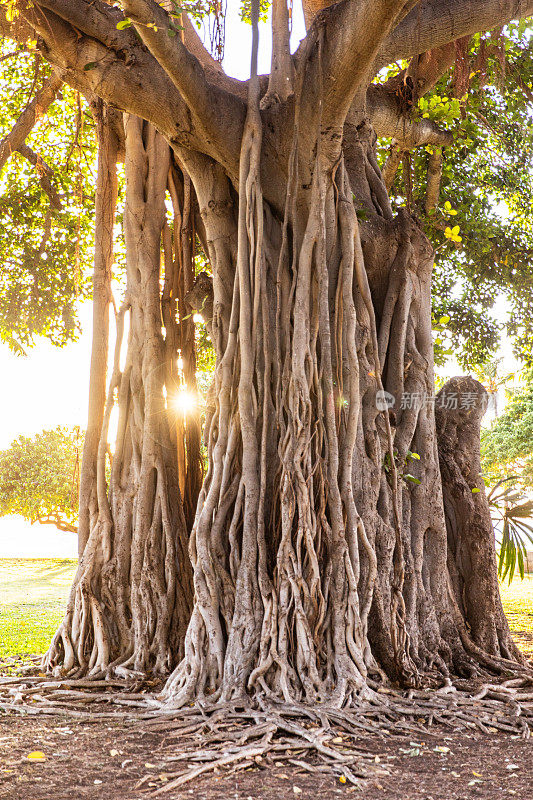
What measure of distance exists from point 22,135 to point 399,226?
11.5 ft

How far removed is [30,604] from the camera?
1023 cm

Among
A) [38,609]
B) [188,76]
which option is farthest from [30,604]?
[188,76]

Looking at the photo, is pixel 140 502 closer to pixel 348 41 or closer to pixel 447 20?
pixel 348 41

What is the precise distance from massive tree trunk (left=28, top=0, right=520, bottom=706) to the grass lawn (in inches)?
58.3

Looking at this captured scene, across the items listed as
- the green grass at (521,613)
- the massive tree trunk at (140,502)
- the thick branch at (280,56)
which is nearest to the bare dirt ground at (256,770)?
the massive tree trunk at (140,502)

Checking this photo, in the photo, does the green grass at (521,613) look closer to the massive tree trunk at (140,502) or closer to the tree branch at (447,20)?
the massive tree trunk at (140,502)

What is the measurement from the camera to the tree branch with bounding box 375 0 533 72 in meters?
5.12

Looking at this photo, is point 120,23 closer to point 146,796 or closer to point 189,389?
point 189,389

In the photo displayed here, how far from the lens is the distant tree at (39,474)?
706 inches

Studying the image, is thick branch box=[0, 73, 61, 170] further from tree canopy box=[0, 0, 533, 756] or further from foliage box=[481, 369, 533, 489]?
A: foliage box=[481, 369, 533, 489]

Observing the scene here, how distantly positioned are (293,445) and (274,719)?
1449mm

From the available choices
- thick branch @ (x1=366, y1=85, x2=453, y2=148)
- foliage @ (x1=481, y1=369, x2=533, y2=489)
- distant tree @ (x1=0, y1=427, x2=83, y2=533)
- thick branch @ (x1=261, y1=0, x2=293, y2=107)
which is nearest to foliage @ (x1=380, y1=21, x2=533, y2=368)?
thick branch @ (x1=366, y1=85, x2=453, y2=148)

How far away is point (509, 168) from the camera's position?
8.38 metres

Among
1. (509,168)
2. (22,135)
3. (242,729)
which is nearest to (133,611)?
(242,729)
